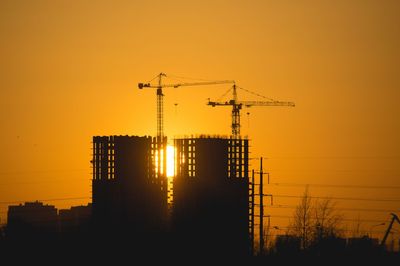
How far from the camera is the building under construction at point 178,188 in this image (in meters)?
104

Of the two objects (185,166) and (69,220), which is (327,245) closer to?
(185,166)

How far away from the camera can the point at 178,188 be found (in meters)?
111

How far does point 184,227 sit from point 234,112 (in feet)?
179

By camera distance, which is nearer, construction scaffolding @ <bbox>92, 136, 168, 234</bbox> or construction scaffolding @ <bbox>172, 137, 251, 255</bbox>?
construction scaffolding @ <bbox>172, 137, 251, 255</bbox>

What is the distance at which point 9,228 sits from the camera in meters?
98.7

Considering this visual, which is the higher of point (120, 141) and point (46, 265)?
point (120, 141)

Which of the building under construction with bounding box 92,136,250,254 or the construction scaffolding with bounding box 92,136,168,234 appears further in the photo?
the construction scaffolding with bounding box 92,136,168,234

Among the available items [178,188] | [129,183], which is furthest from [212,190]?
[129,183]

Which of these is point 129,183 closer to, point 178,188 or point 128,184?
point 128,184

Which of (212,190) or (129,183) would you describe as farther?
(129,183)

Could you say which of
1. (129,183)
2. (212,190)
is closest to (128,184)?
(129,183)

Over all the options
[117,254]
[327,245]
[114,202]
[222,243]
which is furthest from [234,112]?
[117,254]

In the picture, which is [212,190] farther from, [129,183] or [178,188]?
[129,183]

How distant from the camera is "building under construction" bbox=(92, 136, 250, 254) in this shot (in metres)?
104
